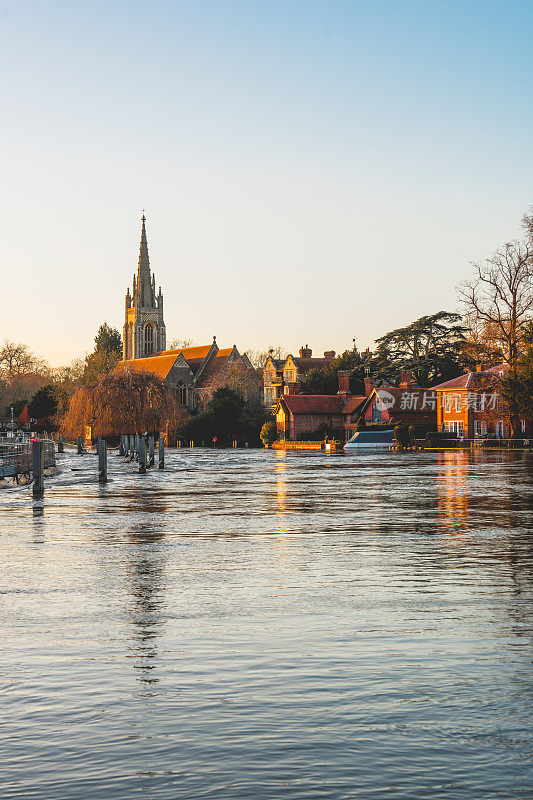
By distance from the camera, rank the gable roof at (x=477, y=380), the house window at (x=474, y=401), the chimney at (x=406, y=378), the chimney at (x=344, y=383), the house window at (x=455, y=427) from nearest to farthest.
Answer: the gable roof at (x=477, y=380) < the house window at (x=474, y=401) < the house window at (x=455, y=427) < the chimney at (x=406, y=378) < the chimney at (x=344, y=383)

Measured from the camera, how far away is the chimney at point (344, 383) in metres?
118

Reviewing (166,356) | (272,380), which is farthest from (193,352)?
(272,380)

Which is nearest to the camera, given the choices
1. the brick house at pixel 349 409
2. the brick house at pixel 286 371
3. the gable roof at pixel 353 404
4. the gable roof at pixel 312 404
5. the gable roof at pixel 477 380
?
the gable roof at pixel 477 380

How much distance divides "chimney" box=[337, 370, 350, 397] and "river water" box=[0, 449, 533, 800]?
325 ft

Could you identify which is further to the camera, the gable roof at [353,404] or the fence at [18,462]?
the gable roof at [353,404]

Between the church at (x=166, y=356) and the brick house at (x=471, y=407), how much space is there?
42512 mm

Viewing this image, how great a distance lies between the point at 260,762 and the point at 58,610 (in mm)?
5700

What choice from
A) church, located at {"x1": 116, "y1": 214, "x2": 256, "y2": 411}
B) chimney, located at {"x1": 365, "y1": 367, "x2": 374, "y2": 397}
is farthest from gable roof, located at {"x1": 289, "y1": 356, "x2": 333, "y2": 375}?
chimney, located at {"x1": 365, "y1": 367, "x2": 374, "y2": 397}

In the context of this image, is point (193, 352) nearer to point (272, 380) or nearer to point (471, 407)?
point (272, 380)

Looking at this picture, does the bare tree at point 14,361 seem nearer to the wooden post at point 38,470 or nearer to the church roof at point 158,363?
the church roof at point 158,363

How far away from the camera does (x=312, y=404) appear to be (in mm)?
115250

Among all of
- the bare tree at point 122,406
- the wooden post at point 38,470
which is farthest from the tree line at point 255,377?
the wooden post at point 38,470

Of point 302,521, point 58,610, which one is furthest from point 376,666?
point 302,521

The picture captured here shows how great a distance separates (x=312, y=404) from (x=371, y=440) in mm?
16609
